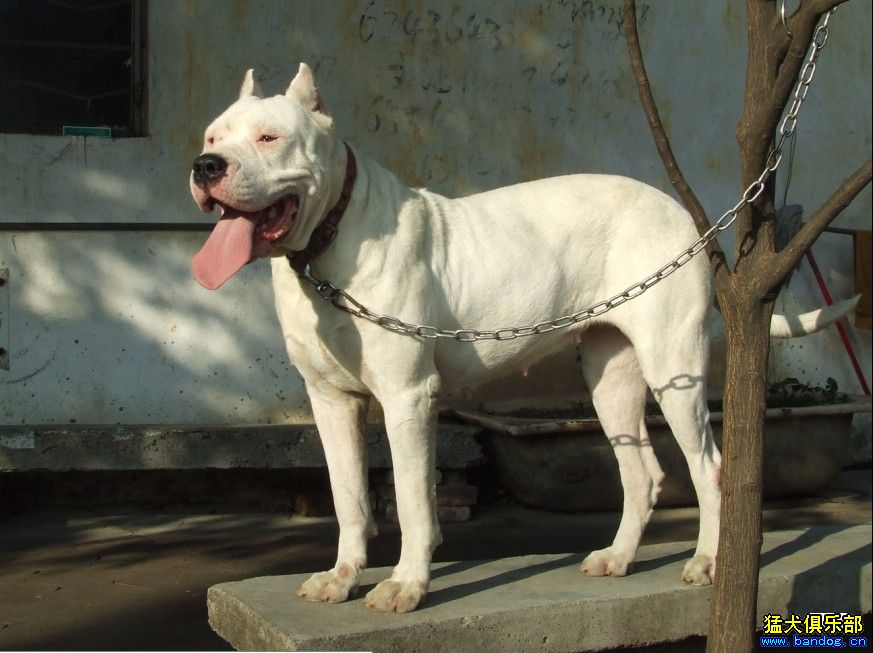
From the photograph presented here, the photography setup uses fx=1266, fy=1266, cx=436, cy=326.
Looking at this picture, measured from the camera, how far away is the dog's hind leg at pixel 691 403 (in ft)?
17.4

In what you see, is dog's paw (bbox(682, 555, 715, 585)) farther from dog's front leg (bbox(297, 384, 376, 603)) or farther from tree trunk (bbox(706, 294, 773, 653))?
dog's front leg (bbox(297, 384, 376, 603))

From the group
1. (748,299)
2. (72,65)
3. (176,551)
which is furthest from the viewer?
(72,65)

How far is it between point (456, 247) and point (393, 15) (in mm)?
3843

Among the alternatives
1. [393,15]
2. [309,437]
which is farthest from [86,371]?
[393,15]

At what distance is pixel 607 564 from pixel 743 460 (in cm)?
120

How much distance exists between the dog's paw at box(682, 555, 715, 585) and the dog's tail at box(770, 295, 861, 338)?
3.64ft

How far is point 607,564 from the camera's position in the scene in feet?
18.0

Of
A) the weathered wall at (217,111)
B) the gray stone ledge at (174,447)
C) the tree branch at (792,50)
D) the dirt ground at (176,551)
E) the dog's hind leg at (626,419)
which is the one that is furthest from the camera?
the weathered wall at (217,111)

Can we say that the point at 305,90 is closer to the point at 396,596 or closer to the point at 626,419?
the point at 396,596

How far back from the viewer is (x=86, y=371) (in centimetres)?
814

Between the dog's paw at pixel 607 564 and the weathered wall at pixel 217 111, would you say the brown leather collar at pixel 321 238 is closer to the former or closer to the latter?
the dog's paw at pixel 607 564

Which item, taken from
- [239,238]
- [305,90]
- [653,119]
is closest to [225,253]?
[239,238]

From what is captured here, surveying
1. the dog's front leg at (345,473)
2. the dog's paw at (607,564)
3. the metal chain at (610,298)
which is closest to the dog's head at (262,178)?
the metal chain at (610,298)

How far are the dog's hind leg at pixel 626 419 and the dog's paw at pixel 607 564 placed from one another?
0.14 ft
